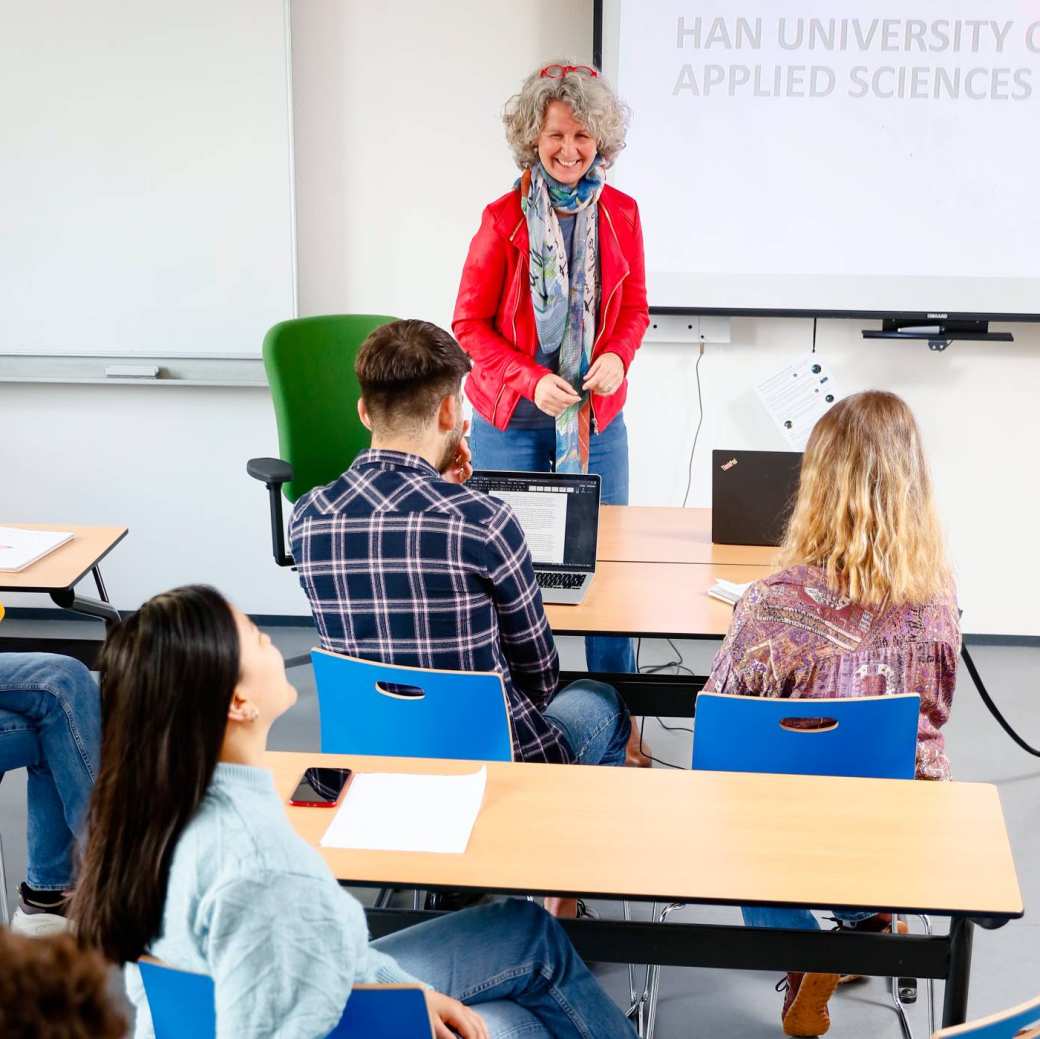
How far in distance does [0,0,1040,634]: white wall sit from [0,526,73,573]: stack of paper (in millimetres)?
1349

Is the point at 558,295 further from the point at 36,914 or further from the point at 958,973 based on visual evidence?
the point at 958,973

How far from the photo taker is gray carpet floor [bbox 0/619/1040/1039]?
7.74 ft

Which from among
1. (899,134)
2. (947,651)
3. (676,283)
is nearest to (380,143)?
(676,283)

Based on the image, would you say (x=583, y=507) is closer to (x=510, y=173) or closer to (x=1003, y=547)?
(x=510, y=173)

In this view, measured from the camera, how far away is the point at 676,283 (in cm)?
403

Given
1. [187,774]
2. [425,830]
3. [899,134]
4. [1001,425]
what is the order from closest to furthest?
[187,774] → [425,830] → [899,134] → [1001,425]

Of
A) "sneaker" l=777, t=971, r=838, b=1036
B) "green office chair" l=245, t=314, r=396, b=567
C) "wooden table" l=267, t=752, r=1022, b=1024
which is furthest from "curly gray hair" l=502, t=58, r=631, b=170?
"sneaker" l=777, t=971, r=838, b=1036

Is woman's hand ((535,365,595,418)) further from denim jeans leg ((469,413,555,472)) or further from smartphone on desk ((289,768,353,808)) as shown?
smartphone on desk ((289,768,353,808))

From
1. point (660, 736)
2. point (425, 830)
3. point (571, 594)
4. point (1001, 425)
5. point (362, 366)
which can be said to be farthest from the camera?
point (1001, 425)

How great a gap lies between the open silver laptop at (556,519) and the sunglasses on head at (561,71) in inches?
44.5

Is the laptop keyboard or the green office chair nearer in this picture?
the laptop keyboard

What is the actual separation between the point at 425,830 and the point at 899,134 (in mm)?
3067

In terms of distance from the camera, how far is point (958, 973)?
5.25ft

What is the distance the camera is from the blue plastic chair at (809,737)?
1829mm
